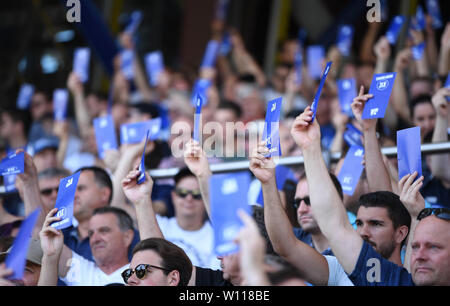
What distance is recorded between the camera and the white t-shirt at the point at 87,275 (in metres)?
3.67

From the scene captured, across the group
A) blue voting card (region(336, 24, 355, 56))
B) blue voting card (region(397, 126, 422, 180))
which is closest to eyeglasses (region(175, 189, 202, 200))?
blue voting card (region(397, 126, 422, 180))

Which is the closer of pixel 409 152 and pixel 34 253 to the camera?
pixel 409 152

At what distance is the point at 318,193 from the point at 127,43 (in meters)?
4.83

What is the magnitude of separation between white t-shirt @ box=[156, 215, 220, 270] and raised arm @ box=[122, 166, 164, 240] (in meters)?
0.70

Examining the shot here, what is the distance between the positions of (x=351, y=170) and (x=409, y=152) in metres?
0.69

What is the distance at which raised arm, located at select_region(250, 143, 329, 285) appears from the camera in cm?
282

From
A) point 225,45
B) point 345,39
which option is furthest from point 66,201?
point 225,45

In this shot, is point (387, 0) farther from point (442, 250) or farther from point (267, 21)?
point (442, 250)

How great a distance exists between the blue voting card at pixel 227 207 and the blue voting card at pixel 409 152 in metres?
0.96

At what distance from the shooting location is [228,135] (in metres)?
5.52

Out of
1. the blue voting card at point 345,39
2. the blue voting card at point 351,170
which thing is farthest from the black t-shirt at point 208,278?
the blue voting card at point 345,39

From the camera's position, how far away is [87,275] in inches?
148

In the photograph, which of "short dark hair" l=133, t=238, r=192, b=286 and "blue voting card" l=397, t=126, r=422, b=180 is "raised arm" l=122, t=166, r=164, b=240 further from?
"blue voting card" l=397, t=126, r=422, b=180

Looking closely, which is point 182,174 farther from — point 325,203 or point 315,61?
point 315,61
